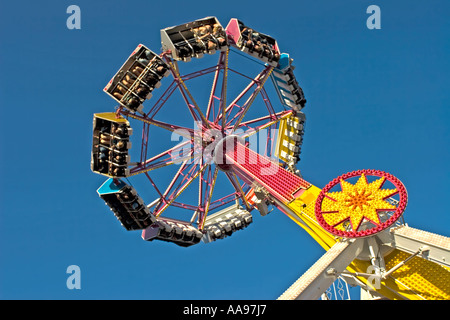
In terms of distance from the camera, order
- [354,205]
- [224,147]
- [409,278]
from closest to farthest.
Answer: [409,278] → [354,205] → [224,147]

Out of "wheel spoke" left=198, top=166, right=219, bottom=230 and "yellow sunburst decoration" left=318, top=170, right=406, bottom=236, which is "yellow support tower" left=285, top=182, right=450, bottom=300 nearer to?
"yellow sunburst decoration" left=318, top=170, right=406, bottom=236

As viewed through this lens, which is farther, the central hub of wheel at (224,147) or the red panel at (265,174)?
the central hub of wheel at (224,147)

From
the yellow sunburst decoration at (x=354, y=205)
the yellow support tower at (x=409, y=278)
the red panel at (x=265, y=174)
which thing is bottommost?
the yellow support tower at (x=409, y=278)

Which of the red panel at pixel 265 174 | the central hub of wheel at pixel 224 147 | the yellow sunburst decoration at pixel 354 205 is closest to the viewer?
the yellow sunburst decoration at pixel 354 205

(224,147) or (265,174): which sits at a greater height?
(224,147)

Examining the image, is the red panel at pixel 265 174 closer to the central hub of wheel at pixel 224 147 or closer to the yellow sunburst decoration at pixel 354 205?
the central hub of wheel at pixel 224 147

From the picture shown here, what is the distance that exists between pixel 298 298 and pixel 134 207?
19491mm

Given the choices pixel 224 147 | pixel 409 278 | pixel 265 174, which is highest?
pixel 224 147

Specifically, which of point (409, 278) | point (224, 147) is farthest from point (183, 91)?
point (409, 278)

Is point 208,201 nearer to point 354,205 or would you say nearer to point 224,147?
point 224,147

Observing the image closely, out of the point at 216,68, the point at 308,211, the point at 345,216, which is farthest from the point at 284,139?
the point at 345,216

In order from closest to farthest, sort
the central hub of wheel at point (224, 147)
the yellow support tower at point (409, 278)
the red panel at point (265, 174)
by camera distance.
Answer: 1. the yellow support tower at point (409, 278)
2. the red panel at point (265, 174)
3. the central hub of wheel at point (224, 147)

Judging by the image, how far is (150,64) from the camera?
1502 inches

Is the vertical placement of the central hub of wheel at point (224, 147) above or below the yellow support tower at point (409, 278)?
above
